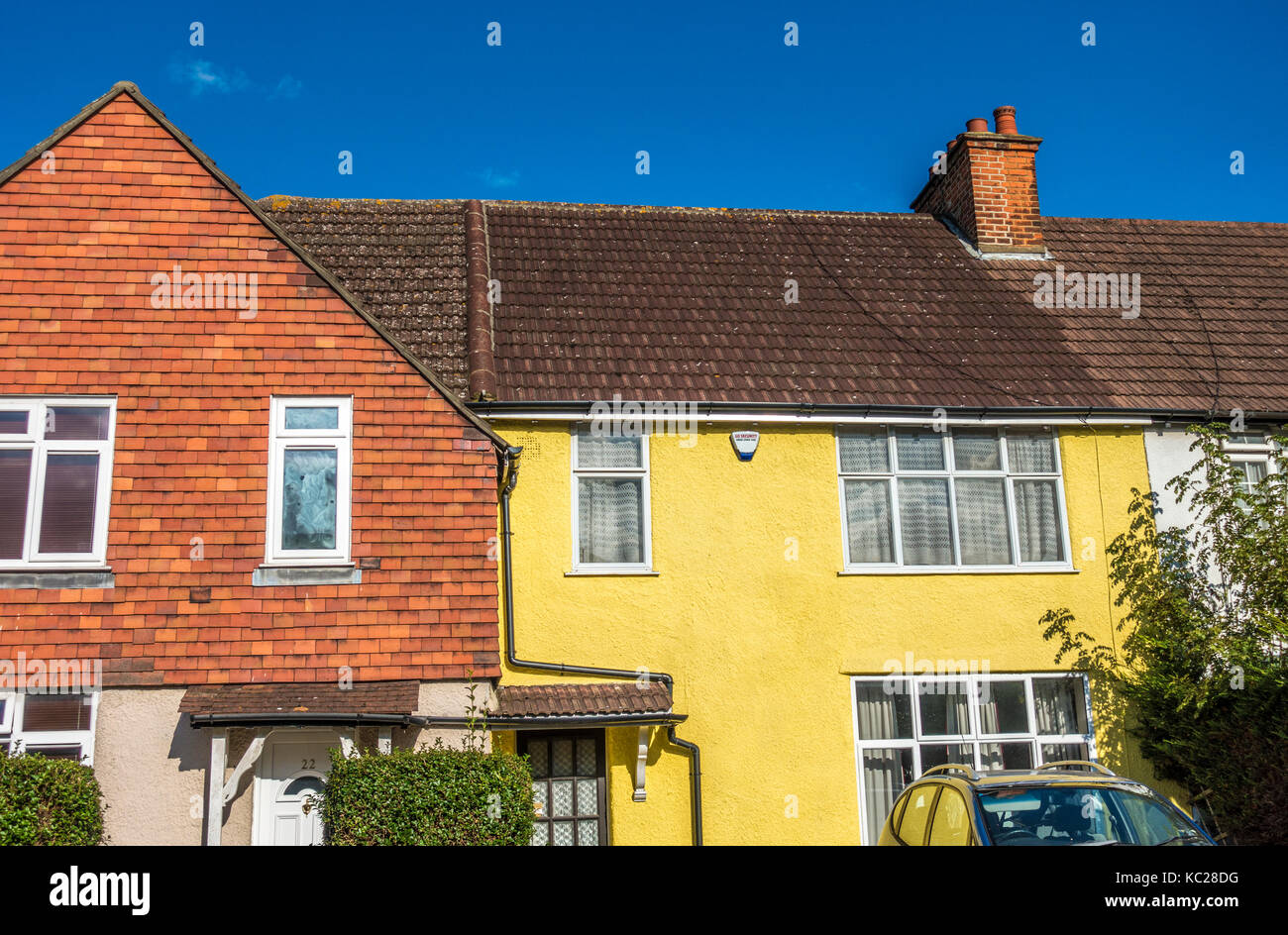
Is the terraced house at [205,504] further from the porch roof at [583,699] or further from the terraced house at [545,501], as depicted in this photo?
the porch roof at [583,699]

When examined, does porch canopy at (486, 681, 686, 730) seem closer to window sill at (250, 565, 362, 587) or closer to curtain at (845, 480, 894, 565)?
window sill at (250, 565, 362, 587)

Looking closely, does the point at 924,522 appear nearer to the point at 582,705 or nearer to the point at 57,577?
the point at 582,705

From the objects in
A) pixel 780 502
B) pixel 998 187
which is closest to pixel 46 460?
pixel 780 502

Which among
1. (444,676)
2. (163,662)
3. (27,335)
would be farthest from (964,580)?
(27,335)

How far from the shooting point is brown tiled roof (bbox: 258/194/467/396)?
12.6m

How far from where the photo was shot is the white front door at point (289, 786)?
9820mm

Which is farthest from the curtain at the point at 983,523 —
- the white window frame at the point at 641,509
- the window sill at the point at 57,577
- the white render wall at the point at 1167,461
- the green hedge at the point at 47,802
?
the green hedge at the point at 47,802

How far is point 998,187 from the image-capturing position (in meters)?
16.1

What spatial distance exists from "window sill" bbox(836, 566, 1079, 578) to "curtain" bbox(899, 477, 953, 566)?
0.56 ft

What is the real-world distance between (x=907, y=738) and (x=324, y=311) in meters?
7.68

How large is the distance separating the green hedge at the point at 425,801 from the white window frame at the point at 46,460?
131 inches

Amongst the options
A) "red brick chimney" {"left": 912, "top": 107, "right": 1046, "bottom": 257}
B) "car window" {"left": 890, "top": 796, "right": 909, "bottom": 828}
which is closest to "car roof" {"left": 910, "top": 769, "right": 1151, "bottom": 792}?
"car window" {"left": 890, "top": 796, "right": 909, "bottom": 828}

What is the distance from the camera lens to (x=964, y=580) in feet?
40.3
